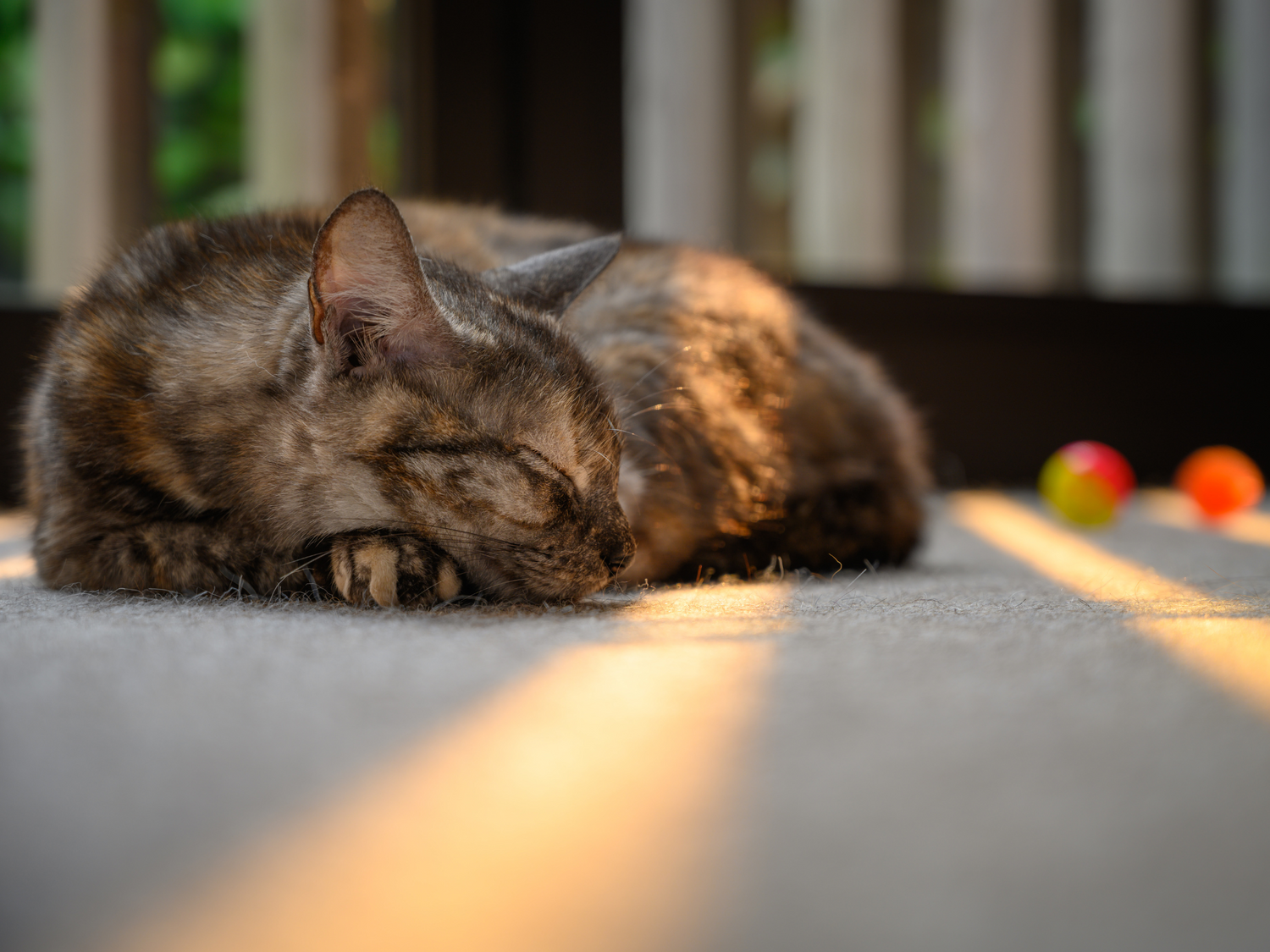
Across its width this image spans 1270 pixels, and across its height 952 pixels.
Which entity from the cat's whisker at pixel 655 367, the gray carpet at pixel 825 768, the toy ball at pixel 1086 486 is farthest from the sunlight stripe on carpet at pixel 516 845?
the toy ball at pixel 1086 486

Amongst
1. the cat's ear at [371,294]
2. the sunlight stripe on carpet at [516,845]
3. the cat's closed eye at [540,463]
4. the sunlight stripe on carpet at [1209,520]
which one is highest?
the cat's ear at [371,294]

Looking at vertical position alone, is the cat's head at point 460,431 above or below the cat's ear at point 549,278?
below

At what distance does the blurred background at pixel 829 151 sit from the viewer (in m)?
2.65

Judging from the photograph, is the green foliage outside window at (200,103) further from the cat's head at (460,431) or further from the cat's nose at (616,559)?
the cat's nose at (616,559)

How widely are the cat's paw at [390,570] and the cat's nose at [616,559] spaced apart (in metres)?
0.17

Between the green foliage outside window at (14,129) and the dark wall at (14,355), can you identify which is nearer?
the dark wall at (14,355)

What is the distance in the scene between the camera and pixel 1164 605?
1.00 meters

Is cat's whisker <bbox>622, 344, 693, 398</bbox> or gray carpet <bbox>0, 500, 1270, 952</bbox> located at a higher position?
cat's whisker <bbox>622, 344, 693, 398</bbox>

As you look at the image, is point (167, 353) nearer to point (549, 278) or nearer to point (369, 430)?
point (369, 430)

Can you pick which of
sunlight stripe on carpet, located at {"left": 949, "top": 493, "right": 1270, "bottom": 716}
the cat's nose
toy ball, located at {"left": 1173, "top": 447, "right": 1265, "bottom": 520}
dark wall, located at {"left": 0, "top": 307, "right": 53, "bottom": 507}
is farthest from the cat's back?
toy ball, located at {"left": 1173, "top": 447, "right": 1265, "bottom": 520}

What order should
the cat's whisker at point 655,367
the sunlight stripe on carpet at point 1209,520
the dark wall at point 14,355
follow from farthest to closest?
the dark wall at point 14,355
the sunlight stripe on carpet at point 1209,520
the cat's whisker at point 655,367

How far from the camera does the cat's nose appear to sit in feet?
3.46

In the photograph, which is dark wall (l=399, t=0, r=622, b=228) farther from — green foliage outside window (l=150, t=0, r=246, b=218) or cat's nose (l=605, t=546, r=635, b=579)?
cat's nose (l=605, t=546, r=635, b=579)

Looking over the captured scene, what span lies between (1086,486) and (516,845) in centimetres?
186
